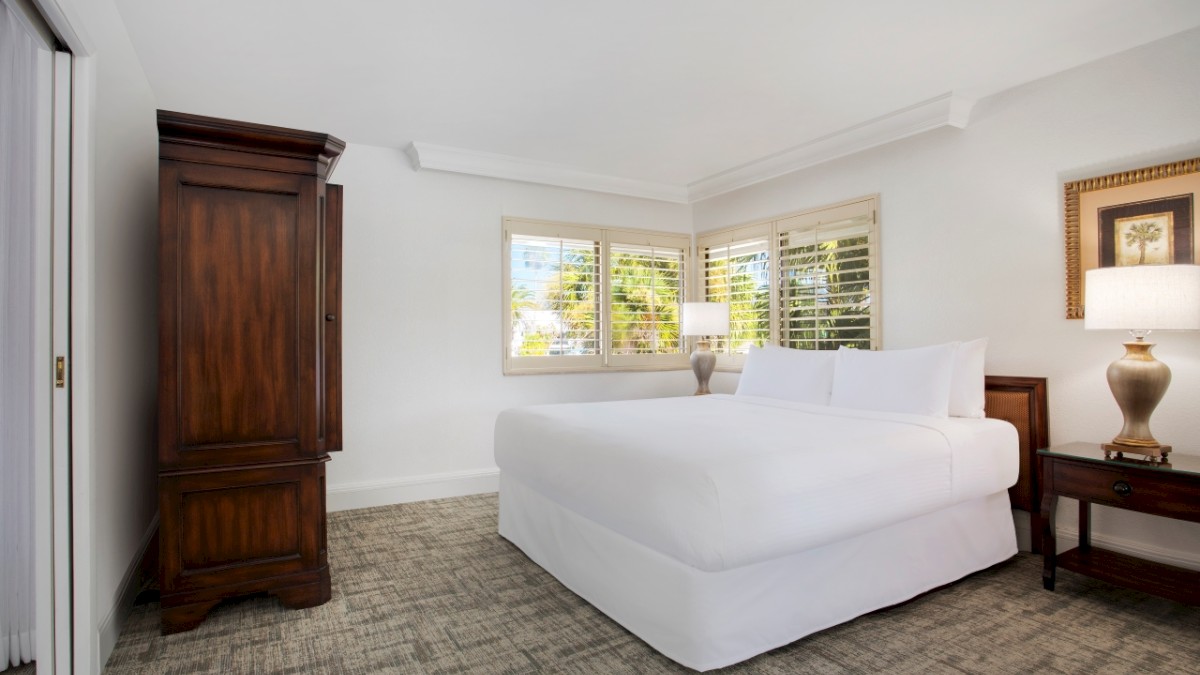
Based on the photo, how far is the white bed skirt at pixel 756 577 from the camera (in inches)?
80.3

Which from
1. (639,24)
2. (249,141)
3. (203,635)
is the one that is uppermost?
(639,24)

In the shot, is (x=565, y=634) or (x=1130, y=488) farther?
(x=1130, y=488)

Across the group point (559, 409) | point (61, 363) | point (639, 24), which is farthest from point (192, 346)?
point (639, 24)

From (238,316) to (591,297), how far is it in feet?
9.98

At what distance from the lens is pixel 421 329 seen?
14.9 feet

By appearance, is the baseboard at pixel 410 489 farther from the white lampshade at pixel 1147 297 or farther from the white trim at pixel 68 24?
the white lampshade at pixel 1147 297

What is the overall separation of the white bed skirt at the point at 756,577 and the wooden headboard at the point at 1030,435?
0.75 feet

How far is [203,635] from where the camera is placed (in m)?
2.38

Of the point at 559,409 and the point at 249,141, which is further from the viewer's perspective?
the point at 559,409

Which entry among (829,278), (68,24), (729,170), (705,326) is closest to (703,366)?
(705,326)

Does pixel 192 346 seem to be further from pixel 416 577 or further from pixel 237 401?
pixel 416 577

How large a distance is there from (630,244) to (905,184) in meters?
2.24

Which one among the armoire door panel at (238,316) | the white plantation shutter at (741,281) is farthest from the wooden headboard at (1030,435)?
the armoire door panel at (238,316)

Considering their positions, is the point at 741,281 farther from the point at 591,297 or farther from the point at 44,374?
the point at 44,374
